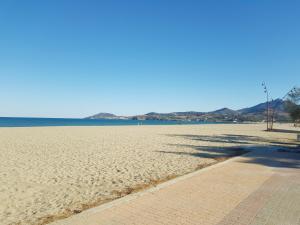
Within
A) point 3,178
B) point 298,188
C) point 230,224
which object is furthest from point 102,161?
point 230,224

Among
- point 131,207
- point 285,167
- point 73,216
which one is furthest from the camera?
point 285,167

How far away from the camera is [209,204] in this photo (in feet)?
19.0

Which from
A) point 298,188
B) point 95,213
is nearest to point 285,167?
point 298,188

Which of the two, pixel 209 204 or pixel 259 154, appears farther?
pixel 259 154

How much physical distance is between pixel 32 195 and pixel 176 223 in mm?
3669

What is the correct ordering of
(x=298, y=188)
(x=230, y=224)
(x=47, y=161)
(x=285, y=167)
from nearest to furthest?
1. (x=230, y=224)
2. (x=298, y=188)
3. (x=285, y=167)
4. (x=47, y=161)

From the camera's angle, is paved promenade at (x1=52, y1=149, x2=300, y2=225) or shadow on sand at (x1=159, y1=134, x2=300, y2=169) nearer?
paved promenade at (x1=52, y1=149, x2=300, y2=225)

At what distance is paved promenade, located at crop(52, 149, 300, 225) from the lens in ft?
16.0

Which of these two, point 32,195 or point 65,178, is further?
point 65,178

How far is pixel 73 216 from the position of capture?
5031 millimetres

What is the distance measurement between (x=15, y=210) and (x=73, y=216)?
1432 millimetres

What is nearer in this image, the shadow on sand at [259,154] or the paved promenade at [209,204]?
the paved promenade at [209,204]

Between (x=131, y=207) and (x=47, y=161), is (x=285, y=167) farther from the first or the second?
(x=47, y=161)

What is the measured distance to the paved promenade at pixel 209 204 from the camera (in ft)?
16.0
